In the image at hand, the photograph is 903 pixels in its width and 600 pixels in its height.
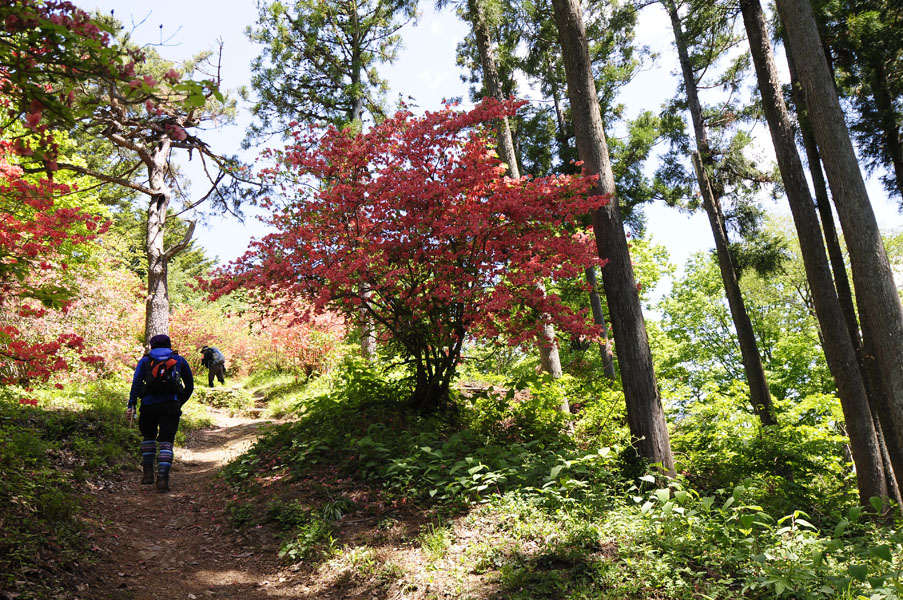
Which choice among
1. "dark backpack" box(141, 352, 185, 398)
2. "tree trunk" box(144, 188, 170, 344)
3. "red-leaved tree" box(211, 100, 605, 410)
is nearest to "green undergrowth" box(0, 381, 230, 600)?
"dark backpack" box(141, 352, 185, 398)

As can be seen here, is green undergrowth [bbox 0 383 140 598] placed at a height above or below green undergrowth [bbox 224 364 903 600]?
above

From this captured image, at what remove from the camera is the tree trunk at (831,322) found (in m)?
6.76

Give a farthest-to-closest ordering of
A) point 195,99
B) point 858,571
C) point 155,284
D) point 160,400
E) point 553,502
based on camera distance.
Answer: point 155,284 < point 160,400 < point 553,502 < point 858,571 < point 195,99

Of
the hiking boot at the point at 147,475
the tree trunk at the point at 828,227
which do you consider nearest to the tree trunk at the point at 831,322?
the tree trunk at the point at 828,227

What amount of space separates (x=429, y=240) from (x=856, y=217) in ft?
14.9

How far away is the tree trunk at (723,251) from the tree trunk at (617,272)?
6.38 metres

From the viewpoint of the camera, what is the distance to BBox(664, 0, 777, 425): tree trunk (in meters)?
10.8

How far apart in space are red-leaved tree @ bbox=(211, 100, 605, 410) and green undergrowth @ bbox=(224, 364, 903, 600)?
1304mm

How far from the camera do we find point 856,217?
17.0 feet

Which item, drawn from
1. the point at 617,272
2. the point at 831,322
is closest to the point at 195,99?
the point at 617,272

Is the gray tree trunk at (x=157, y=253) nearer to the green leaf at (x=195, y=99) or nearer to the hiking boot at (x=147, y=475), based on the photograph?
the hiking boot at (x=147, y=475)

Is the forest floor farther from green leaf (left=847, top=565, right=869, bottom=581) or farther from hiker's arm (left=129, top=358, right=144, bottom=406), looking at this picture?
green leaf (left=847, top=565, right=869, bottom=581)

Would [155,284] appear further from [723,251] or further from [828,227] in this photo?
[828,227]

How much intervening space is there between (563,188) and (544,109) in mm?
12669
